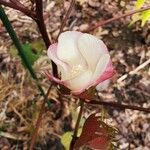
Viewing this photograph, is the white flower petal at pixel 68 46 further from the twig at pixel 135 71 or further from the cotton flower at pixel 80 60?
the twig at pixel 135 71

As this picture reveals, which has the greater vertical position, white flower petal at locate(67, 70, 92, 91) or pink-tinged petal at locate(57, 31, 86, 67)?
pink-tinged petal at locate(57, 31, 86, 67)

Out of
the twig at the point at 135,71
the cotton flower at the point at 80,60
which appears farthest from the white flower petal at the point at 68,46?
the twig at the point at 135,71

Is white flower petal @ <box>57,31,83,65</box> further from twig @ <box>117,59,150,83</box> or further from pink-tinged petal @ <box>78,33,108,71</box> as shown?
twig @ <box>117,59,150,83</box>

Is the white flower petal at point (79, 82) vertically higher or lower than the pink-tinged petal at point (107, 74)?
lower

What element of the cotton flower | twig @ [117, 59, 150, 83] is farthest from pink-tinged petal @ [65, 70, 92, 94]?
twig @ [117, 59, 150, 83]

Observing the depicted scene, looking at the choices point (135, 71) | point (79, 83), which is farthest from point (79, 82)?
point (135, 71)

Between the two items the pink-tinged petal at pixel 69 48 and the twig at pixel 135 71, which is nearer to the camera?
the pink-tinged petal at pixel 69 48

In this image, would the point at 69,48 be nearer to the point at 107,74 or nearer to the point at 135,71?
the point at 107,74
